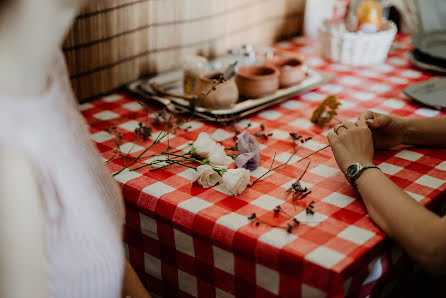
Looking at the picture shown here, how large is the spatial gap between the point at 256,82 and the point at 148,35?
1.50 feet

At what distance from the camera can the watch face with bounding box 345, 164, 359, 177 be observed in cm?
103

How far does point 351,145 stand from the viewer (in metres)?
1.10

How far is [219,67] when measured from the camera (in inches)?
70.2

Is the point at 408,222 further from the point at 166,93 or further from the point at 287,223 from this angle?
the point at 166,93

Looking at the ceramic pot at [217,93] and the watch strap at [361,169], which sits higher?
the ceramic pot at [217,93]

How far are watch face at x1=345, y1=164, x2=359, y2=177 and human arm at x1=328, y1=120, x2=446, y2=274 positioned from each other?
0.02 meters

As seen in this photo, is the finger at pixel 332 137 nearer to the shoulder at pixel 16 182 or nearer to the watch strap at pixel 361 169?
the watch strap at pixel 361 169

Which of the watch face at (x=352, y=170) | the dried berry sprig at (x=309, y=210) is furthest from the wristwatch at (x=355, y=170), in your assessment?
the dried berry sprig at (x=309, y=210)

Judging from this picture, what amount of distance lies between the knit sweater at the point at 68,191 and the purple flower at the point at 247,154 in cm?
38

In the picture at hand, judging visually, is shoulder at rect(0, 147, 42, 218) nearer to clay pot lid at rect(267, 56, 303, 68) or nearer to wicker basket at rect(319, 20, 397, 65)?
clay pot lid at rect(267, 56, 303, 68)

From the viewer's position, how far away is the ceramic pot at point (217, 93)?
1.41 m

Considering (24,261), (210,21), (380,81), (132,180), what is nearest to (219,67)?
(210,21)

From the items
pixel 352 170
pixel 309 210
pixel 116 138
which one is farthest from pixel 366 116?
pixel 116 138

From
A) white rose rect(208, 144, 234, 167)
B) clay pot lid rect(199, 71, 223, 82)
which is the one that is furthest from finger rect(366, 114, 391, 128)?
clay pot lid rect(199, 71, 223, 82)
